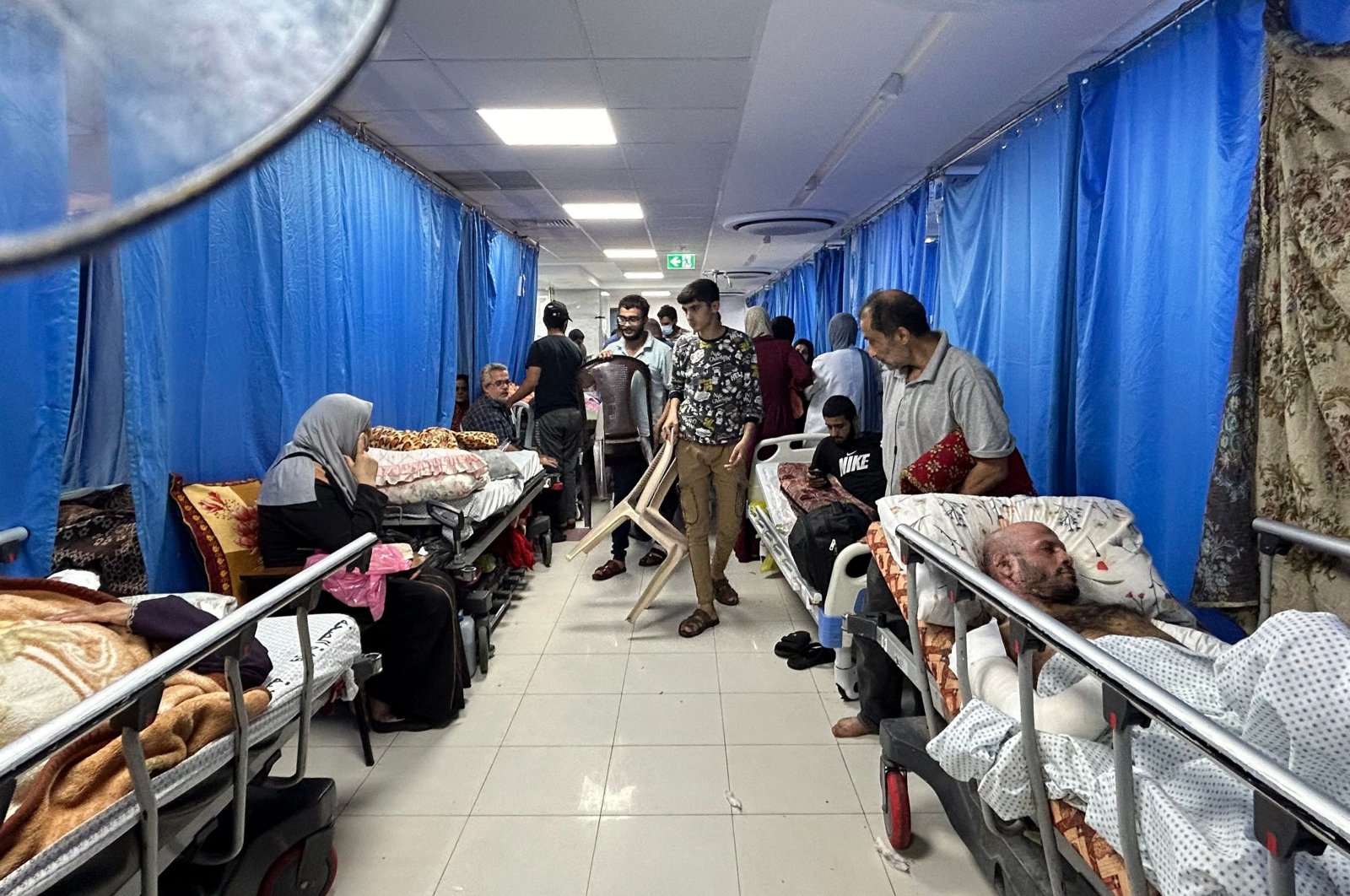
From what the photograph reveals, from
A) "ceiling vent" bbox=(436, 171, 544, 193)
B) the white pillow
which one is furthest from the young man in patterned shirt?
"ceiling vent" bbox=(436, 171, 544, 193)

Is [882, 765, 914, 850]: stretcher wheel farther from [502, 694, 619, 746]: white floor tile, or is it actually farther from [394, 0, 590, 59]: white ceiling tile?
[394, 0, 590, 59]: white ceiling tile

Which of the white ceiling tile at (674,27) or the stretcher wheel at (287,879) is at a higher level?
the white ceiling tile at (674,27)

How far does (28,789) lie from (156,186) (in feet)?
4.29

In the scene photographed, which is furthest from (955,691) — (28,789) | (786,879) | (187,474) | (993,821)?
(187,474)

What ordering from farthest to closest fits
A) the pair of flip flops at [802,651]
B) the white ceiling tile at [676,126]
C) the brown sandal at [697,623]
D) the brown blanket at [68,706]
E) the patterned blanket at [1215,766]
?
the white ceiling tile at [676,126]
the brown sandal at [697,623]
the pair of flip flops at [802,651]
the brown blanket at [68,706]
the patterned blanket at [1215,766]

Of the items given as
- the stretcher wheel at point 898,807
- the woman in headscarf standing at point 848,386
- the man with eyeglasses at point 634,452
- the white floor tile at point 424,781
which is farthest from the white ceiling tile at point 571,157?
the stretcher wheel at point 898,807

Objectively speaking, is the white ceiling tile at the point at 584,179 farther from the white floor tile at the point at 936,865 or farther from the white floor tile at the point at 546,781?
the white floor tile at the point at 936,865

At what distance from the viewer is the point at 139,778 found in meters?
1.09

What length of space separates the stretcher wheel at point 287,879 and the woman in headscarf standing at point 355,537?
76cm

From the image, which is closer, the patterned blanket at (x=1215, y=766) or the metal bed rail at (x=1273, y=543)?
the patterned blanket at (x=1215, y=766)

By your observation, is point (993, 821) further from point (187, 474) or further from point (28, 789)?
point (187, 474)

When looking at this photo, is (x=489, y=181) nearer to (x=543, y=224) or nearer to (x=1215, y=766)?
(x=543, y=224)

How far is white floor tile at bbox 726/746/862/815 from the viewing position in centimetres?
207

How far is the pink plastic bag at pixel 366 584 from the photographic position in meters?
2.21
